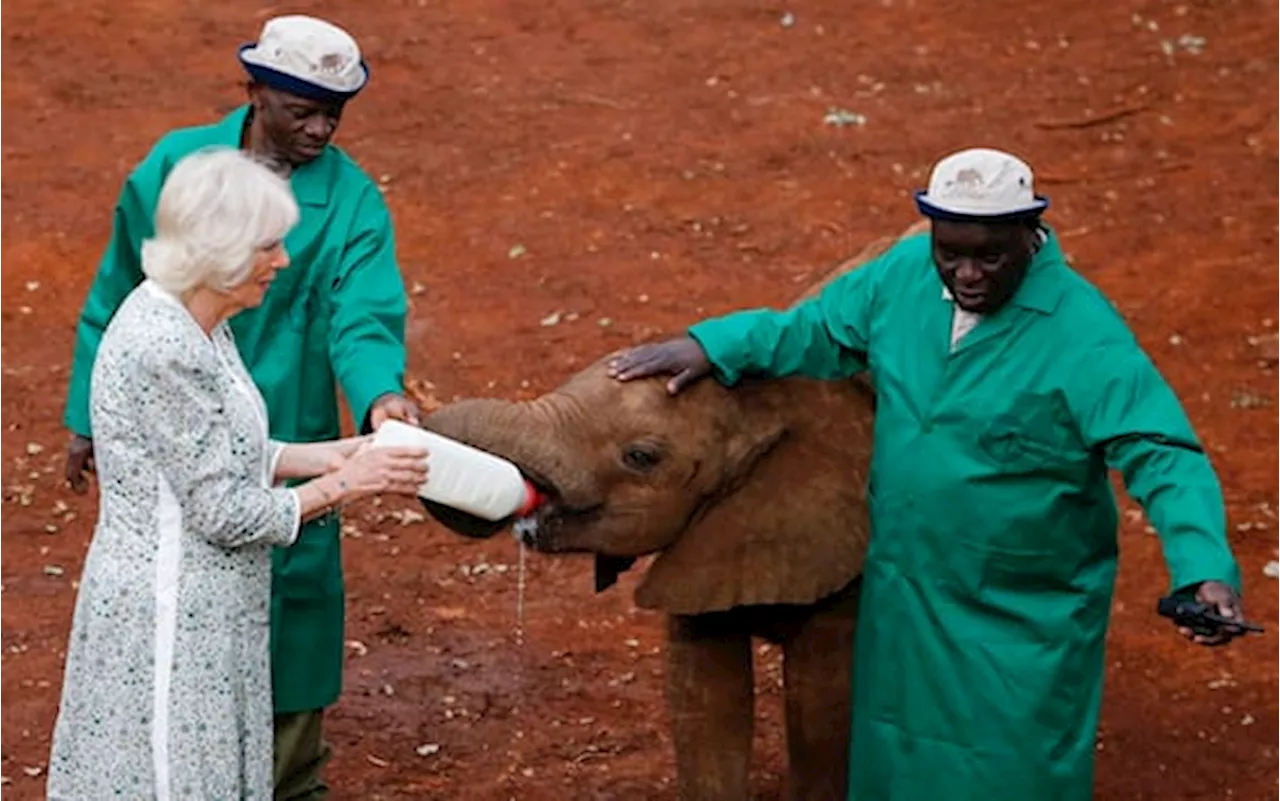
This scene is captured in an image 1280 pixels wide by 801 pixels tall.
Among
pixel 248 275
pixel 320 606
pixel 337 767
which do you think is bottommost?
pixel 337 767

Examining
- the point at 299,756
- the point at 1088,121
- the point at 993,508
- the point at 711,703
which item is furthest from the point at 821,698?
the point at 1088,121

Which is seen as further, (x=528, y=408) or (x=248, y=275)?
(x=528, y=408)

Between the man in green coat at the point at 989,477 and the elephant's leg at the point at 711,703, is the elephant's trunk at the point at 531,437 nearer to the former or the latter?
the man in green coat at the point at 989,477

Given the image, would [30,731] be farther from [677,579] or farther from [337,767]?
[677,579]

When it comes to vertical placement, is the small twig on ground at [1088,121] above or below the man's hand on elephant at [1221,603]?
below

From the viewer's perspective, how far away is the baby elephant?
646 cm

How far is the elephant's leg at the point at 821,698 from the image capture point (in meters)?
6.91

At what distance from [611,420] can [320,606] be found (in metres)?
0.96

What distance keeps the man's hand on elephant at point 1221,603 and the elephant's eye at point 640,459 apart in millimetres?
1535

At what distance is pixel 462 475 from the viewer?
598cm

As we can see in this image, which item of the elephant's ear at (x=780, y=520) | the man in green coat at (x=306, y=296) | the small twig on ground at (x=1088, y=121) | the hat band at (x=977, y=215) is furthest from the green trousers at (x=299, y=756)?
the small twig on ground at (x=1088, y=121)

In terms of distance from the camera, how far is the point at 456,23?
48.8ft

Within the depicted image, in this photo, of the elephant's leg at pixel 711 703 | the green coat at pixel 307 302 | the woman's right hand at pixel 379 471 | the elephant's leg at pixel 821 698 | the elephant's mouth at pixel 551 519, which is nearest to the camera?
the woman's right hand at pixel 379 471

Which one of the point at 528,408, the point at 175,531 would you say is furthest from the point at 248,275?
the point at 528,408
